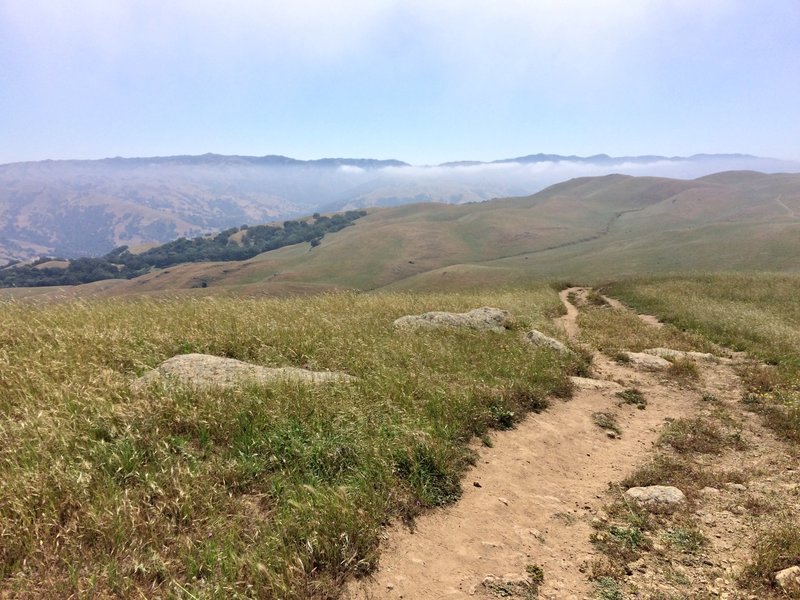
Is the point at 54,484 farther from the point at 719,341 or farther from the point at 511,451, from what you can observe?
the point at 719,341

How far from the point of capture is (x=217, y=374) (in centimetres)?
718

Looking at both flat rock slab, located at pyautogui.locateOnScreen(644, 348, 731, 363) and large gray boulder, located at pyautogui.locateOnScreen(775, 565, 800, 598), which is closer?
large gray boulder, located at pyautogui.locateOnScreen(775, 565, 800, 598)

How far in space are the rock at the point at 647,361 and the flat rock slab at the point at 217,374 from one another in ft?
33.5

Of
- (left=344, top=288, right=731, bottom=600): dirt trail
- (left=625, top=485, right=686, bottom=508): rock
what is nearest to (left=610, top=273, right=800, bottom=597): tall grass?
(left=625, top=485, right=686, bottom=508): rock

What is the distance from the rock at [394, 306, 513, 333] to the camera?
13.7 m

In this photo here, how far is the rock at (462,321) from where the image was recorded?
13.7m

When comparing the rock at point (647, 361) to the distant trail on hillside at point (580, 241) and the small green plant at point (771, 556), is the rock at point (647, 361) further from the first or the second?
the distant trail on hillside at point (580, 241)

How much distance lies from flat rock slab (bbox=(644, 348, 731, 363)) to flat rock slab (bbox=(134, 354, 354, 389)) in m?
11.7

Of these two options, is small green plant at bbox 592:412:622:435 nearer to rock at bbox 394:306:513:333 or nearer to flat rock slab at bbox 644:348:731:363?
rock at bbox 394:306:513:333

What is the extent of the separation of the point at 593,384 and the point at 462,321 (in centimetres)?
482

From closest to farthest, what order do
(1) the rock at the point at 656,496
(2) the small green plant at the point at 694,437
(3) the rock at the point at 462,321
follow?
(1) the rock at the point at 656,496 → (2) the small green plant at the point at 694,437 → (3) the rock at the point at 462,321

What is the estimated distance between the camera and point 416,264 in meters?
131

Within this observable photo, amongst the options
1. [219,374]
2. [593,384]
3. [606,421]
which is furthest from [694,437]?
[219,374]

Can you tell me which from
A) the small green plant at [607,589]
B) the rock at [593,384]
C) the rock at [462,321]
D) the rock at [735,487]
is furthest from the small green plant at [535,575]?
the rock at [462,321]
